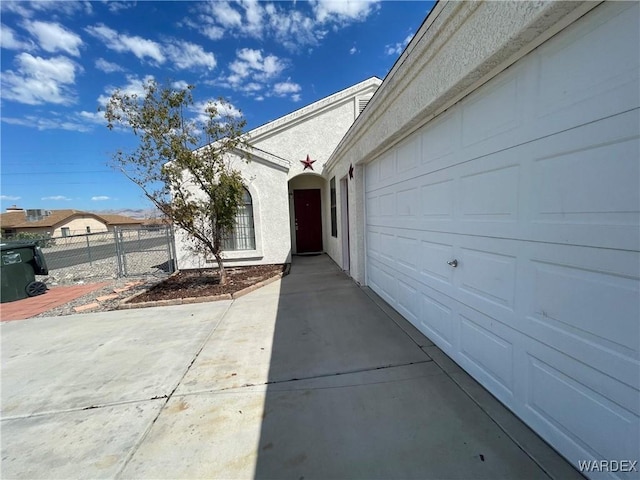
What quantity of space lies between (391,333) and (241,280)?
454cm

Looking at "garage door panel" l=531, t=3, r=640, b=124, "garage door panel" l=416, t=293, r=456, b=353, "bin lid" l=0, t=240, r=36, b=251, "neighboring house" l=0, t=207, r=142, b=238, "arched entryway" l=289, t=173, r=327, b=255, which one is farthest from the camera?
"neighboring house" l=0, t=207, r=142, b=238

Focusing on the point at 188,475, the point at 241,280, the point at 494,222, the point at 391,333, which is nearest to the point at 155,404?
the point at 188,475

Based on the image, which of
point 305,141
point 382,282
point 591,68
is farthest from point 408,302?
point 305,141

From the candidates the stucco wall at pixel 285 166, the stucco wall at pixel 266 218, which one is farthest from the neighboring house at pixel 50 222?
the stucco wall at pixel 266 218

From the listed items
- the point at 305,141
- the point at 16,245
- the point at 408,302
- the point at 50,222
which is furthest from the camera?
the point at 50,222

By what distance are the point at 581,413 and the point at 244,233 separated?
834cm

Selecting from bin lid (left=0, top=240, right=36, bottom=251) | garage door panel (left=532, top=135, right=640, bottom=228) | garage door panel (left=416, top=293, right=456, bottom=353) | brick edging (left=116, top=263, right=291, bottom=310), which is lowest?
brick edging (left=116, top=263, right=291, bottom=310)

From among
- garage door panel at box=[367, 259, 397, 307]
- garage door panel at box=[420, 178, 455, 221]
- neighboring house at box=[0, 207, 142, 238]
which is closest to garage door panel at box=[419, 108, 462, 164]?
garage door panel at box=[420, 178, 455, 221]

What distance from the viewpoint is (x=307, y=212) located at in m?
11.1

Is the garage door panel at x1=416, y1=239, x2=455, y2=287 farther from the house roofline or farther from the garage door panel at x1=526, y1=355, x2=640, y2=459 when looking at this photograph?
the house roofline

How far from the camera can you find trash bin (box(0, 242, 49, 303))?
6207mm

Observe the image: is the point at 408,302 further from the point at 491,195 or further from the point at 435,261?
the point at 491,195

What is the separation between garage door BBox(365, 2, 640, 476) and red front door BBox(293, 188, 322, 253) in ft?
27.1

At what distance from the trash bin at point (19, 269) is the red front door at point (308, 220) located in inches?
299
